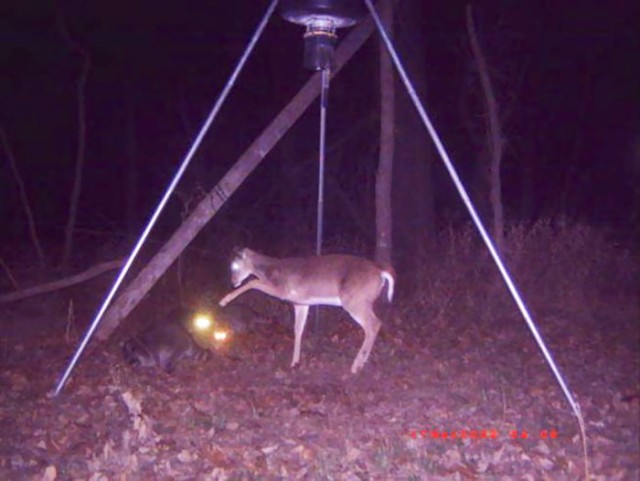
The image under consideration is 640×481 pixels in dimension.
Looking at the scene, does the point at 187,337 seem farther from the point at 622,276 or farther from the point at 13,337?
the point at 622,276

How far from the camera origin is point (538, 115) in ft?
79.9

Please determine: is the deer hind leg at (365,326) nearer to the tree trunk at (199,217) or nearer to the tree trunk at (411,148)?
the tree trunk at (199,217)

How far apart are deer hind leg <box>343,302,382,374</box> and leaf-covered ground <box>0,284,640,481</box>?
0.14 meters

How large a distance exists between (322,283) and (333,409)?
166 centimetres

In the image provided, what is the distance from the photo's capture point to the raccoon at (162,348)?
8438 millimetres

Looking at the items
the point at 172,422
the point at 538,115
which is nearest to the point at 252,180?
the point at 538,115

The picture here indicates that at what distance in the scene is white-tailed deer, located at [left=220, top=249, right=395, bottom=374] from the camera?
27.8ft

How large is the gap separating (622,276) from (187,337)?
6568mm

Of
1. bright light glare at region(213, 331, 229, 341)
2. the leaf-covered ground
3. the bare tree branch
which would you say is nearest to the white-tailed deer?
the leaf-covered ground

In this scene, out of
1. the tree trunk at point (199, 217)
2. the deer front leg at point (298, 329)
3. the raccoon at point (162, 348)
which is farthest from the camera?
the tree trunk at point (199, 217)

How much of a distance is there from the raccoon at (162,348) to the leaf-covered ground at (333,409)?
14 centimetres
